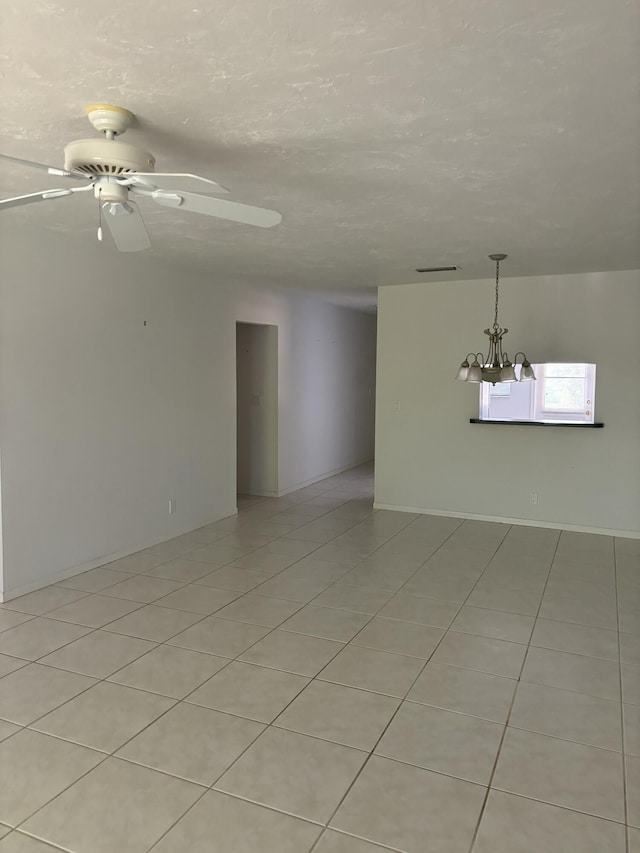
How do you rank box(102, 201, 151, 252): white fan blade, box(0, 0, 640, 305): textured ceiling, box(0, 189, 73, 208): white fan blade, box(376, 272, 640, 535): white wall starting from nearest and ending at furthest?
box(0, 0, 640, 305): textured ceiling, box(0, 189, 73, 208): white fan blade, box(102, 201, 151, 252): white fan blade, box(376, 272, 640, 535): white wall

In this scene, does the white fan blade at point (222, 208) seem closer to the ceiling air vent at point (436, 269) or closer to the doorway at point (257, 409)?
the ceiling air vent at point (436, 269)

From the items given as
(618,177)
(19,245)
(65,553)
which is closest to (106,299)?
(19,245)

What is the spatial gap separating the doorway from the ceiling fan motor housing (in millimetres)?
5040

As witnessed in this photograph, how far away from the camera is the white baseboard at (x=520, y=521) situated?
562 cm

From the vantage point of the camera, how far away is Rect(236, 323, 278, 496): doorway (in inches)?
284

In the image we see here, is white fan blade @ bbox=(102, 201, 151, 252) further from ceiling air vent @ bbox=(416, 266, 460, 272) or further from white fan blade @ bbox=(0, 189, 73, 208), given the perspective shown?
ceiling air vent @ bbox=(416, 266, 460, 272)

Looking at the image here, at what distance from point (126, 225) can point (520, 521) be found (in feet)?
15.8

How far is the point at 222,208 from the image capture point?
7.36 feet

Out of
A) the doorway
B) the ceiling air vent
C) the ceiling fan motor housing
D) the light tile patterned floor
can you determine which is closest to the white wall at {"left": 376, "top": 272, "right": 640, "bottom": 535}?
the ceiling air vent

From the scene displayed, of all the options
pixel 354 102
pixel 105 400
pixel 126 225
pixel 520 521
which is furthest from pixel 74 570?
pixel 520 521

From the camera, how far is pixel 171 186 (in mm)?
2156

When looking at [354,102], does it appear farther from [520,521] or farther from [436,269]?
[520,521]

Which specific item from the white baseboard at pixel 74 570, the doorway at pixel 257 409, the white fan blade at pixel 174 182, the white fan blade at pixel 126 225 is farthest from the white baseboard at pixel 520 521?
the white fan blade at pixel 174 182

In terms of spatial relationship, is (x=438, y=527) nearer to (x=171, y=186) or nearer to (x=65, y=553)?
(x=65, y=553)
